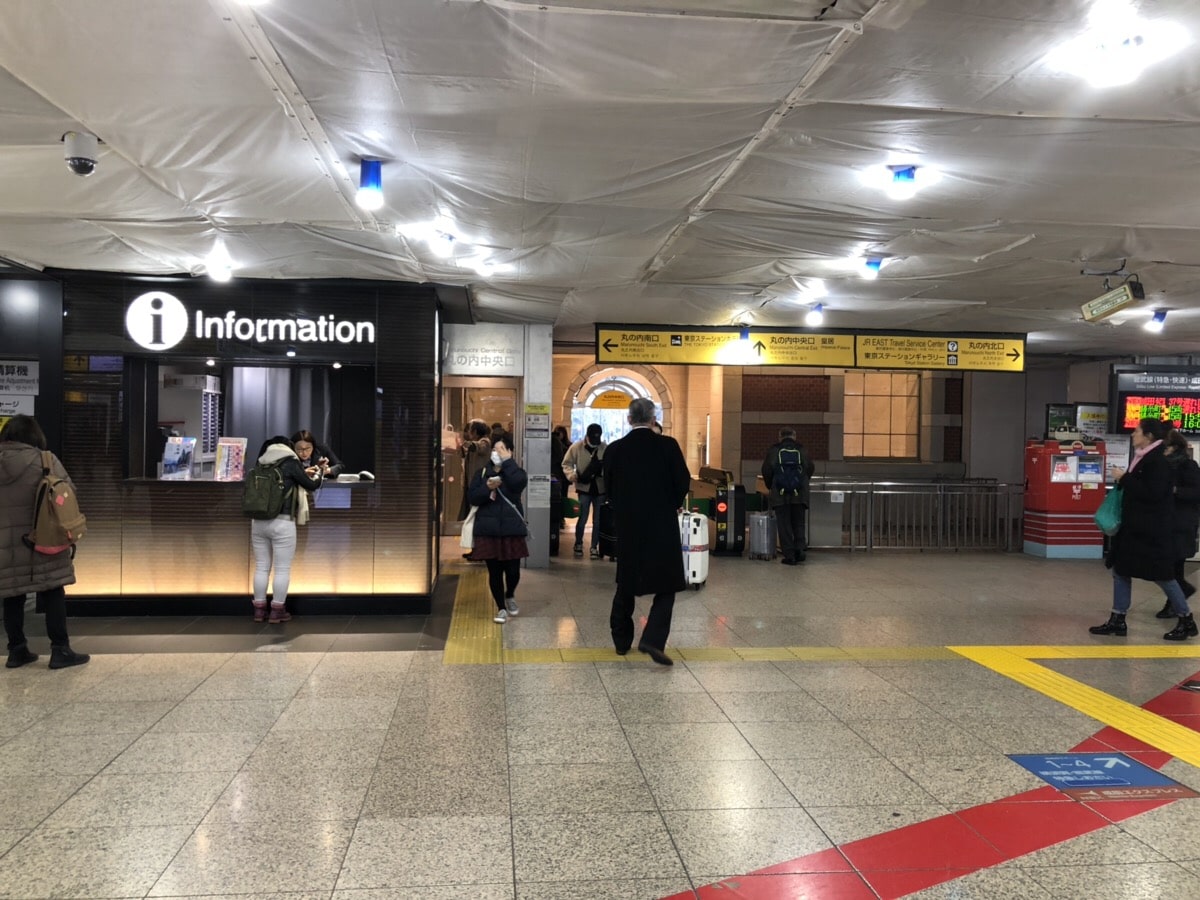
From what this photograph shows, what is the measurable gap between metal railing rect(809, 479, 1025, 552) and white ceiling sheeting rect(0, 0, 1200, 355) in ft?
17.5

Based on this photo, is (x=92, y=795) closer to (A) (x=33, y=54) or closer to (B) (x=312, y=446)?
(A) (x=33, y=54)

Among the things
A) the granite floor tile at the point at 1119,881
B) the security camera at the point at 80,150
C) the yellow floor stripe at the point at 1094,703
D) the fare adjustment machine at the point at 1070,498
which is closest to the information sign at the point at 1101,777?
the yellow floor stripe at the point at 1094,703

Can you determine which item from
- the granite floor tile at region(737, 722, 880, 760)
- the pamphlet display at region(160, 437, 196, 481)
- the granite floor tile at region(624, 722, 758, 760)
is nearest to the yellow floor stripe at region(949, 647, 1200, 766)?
the granite floor tile at region(737, 722, 880, 760)

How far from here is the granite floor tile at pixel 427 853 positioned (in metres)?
2.97

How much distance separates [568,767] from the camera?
13.1ft

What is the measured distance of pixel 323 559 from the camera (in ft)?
25.1

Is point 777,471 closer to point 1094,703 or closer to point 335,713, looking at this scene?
point 1094,703

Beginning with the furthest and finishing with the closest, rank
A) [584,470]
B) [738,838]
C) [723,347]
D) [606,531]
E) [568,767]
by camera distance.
A: 1. [606,531]
2. [723,347]
3. [584,470]
4. [568,767]
5. [738,838]

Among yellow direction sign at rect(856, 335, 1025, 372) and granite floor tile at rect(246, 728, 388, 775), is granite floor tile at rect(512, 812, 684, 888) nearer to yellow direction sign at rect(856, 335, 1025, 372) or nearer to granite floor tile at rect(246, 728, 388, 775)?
granite floor tile at rect(246, 728, 388, 775)

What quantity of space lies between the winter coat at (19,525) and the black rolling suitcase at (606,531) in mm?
6426

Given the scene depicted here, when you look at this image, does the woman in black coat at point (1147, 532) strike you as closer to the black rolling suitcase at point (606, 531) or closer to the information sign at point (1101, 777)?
the information sign at point (1101, 777)

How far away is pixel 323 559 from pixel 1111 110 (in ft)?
22.0

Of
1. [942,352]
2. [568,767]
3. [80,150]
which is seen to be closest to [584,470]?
[942,352]

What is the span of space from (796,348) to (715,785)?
7.36 m
